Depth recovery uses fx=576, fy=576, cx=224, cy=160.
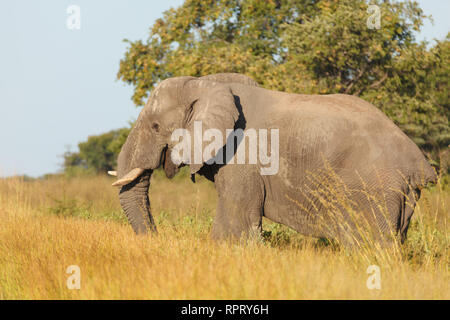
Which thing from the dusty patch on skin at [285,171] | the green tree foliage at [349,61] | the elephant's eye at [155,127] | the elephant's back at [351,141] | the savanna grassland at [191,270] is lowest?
the savanna grassland at [191,270]

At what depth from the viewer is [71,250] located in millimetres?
6156

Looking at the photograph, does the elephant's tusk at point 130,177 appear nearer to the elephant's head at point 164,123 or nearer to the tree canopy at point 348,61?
the elephant's head at point 164,123

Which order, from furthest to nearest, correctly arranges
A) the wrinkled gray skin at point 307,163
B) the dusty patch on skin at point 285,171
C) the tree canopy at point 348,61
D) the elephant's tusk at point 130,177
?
the tree canopy at point 348,61
the elephant's tusk at point 130,177
the dusty patch on skin at point 285,171
the wrinkled gray skin at point 307,163

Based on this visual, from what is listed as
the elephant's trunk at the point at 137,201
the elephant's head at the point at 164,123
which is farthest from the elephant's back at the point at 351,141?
the elephant's trunk at the point at 137,201

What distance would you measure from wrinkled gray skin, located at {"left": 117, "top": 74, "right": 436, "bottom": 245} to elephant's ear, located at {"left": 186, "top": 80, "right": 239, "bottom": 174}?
0.04 feet

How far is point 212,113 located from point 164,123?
0.76m

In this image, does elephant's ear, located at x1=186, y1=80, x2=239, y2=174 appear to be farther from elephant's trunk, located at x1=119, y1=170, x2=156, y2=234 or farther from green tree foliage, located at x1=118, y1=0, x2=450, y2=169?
green tree foliage, located at x1=118, y1=0, x2=450, y2=169

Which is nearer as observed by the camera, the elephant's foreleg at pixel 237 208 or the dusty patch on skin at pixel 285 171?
the elephant's foreleg at pixel 237 208

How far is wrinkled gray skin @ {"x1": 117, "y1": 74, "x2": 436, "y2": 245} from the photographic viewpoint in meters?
6.29

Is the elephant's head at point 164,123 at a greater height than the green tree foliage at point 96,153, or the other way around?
the green tree foliage at point 96,153

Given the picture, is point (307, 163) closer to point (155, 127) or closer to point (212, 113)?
point (212, 113)

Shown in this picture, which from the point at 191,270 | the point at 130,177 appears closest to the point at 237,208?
the point at 130,177

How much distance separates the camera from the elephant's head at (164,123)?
6.45 metres
